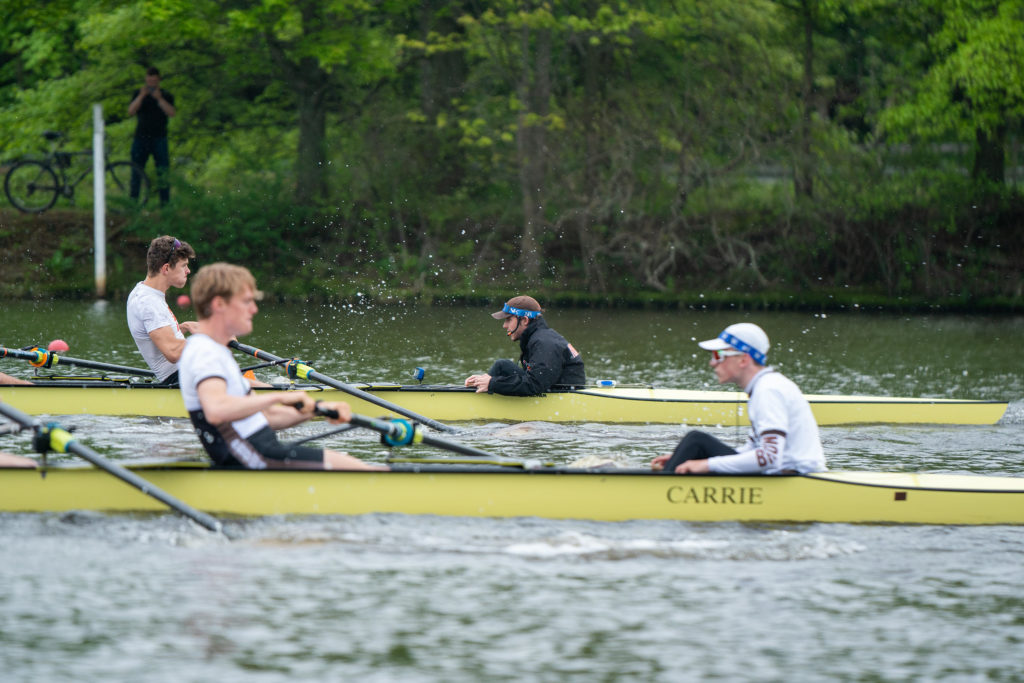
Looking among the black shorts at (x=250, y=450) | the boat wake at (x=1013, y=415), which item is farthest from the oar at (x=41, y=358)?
the boat wake at (x=1013, y=415)

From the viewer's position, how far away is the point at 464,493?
9172 millimetres

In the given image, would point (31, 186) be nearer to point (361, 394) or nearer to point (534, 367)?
point (361, 394)

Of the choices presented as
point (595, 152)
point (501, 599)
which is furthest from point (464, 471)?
point (595, 152)

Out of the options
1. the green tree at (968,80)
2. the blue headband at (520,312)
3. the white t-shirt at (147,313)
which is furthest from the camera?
the green tree at (968,80)

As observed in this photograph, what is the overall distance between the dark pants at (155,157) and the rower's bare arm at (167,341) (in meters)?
17.0

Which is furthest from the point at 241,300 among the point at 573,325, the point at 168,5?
the point at 168,5

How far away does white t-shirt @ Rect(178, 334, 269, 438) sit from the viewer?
845cm

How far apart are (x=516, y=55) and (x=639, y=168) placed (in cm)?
386

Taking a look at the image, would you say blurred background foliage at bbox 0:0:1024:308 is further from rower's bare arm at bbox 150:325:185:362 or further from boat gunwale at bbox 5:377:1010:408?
rower's bare arm at bbox 150:325:185:362

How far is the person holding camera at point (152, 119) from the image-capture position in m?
27.5

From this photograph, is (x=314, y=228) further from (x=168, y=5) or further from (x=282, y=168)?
(x=168, y=5)

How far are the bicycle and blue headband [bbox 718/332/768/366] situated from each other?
2220 cm

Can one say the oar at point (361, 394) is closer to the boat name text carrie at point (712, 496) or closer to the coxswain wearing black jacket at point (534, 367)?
the coxswain wearing black jacket at point (534, 367)

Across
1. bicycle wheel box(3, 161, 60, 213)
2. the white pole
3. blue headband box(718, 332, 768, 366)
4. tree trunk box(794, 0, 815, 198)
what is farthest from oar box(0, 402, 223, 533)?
tree trunk box(794, 0, 815, 198)
